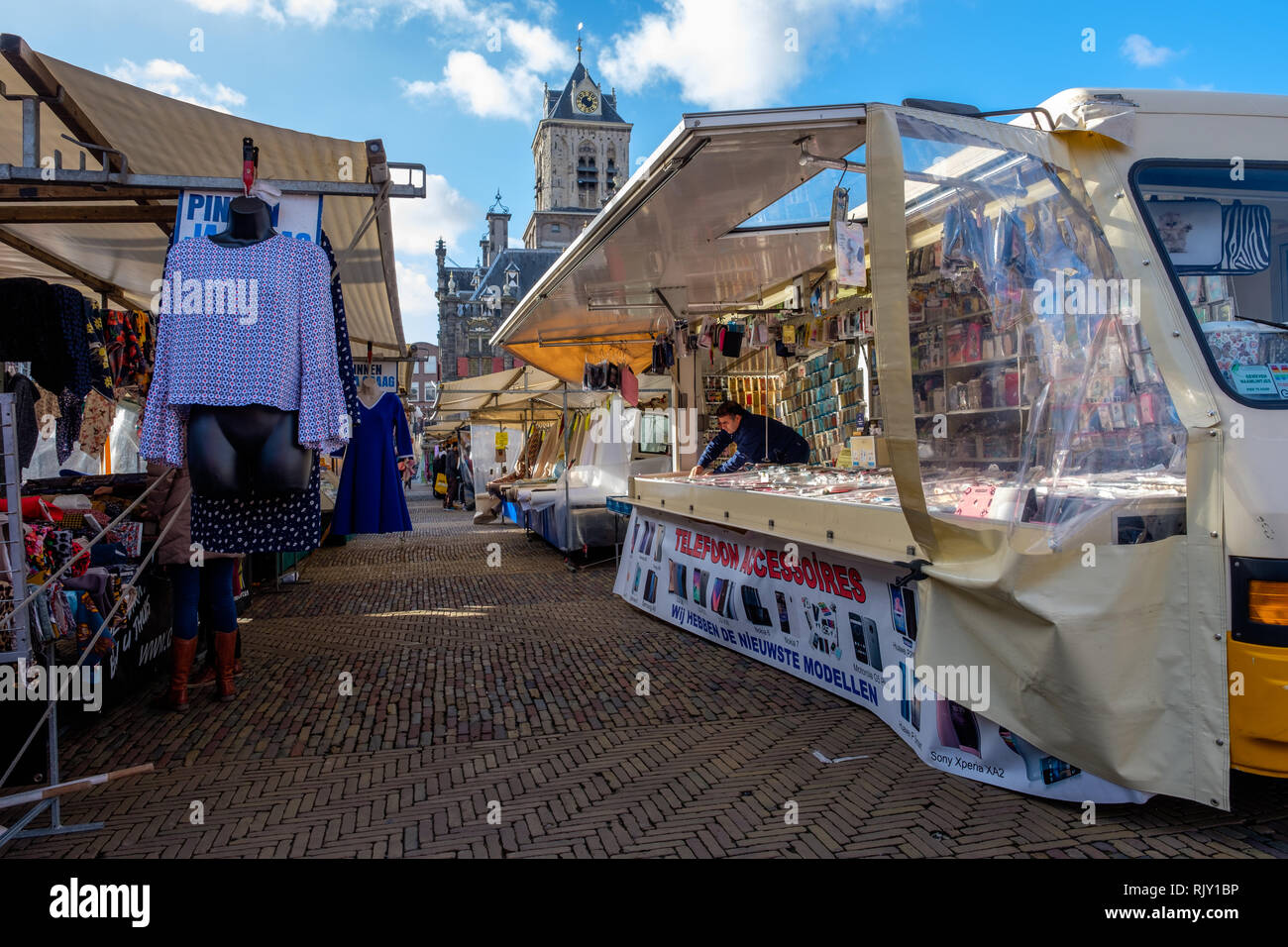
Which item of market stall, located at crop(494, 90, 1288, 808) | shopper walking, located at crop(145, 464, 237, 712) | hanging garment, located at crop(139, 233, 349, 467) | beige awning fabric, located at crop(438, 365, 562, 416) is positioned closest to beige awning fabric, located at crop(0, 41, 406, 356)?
hanging garment, located at crop(139, 233, 349, 467)

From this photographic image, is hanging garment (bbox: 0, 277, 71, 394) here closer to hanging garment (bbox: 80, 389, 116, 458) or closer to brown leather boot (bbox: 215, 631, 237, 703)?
hanging garment (bbox: 80, 389, 116, 458)

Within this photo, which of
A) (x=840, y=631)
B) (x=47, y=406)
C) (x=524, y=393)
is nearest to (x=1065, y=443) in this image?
(x=840, y=631)

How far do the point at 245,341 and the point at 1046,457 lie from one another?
→ 3.05 m

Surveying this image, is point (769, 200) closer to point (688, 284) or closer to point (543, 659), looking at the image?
point (688, 284)

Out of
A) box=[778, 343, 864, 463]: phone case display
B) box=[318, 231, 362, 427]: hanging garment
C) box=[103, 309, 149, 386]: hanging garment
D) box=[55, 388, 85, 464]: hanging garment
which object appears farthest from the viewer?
box=[778, 343, 864, 463]: phone case display

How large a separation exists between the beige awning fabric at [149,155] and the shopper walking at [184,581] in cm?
154

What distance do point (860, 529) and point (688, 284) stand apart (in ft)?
15.1

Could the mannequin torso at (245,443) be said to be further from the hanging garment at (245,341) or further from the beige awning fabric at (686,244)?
the beige awning fabric at (686,244)

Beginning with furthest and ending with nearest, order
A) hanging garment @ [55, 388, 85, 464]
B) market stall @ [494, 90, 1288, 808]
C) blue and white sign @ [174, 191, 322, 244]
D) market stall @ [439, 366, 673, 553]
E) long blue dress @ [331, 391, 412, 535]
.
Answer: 1. market stall @ [439, 366, 673, 553]
2. long blue dress @ [331, 391, 412, 535]
3. hanging garment @ [55, 388, 85, 464]
4. blue and white sign @ [174, 191, 322, 244]
5. market stall @ [494, 90, 1288, 808]

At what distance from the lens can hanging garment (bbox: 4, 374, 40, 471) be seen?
502cm

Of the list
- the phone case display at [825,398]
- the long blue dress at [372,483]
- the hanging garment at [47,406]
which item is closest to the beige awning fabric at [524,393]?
the phone case display at [825,398]

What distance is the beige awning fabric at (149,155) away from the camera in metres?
3.82

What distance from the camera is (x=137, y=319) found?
5723mm
